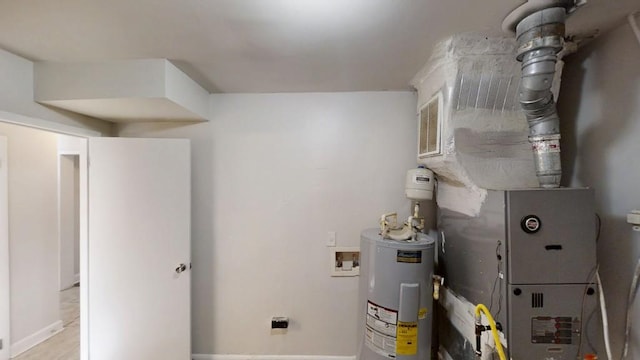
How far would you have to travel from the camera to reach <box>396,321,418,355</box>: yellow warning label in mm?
1505

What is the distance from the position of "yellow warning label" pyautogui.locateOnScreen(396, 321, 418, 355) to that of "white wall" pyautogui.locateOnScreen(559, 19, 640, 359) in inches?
36.8

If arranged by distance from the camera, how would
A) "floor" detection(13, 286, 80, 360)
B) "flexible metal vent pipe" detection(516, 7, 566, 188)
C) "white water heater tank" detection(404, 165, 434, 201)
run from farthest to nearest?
"floor" detection(13, 286, 80, 360) → "white water heater tank" detection(404, 165, 434, 201) → "flexible metal vent pipe" detection(516, 7, 566, 188)

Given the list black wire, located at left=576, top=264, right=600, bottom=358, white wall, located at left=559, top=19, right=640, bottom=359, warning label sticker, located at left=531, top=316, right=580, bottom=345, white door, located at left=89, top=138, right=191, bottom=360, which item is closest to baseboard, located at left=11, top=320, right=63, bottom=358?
white door, located at left=89, top=138, right=191, bottom=360

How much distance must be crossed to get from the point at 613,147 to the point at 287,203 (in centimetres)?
203

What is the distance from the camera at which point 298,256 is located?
2.22 meters

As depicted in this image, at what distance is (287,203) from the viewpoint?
7.29ft

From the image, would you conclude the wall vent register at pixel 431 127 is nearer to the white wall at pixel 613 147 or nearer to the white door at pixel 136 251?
the white wall at pixel 613 147

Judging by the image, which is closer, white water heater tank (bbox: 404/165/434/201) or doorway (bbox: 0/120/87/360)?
white water heater tank (bbox: 404/165/434/201)

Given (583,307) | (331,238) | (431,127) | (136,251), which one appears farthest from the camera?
(331,238)

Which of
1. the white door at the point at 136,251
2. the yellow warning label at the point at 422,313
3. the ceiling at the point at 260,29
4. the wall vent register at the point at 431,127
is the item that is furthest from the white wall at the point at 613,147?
the white door at the point at 136,251

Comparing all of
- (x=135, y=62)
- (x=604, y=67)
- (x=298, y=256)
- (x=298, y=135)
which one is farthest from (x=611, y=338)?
(x=135, y=62)

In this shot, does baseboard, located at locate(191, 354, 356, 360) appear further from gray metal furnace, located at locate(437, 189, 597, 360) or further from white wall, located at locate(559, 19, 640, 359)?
white wall, located at locate(559, 19, 640, 359)

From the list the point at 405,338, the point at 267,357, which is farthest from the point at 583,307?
the point at 267,357

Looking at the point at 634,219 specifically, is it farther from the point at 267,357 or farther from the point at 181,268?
the point at 181,268
